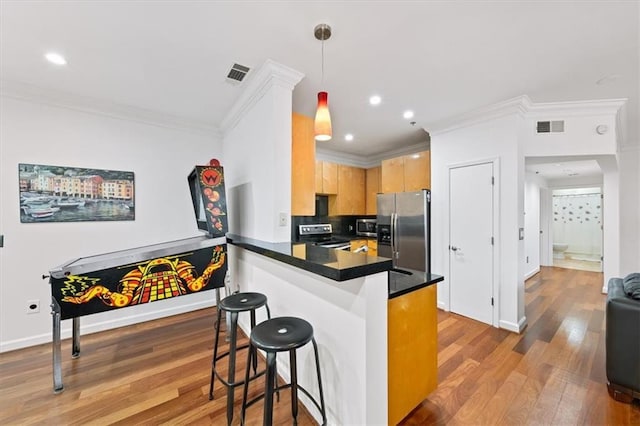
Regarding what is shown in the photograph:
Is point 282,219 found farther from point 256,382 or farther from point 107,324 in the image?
point 107,324

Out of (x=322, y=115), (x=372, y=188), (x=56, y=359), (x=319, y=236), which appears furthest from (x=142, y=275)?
(x=372, y=188)

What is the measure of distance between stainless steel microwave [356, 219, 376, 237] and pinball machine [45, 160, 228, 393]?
313cm

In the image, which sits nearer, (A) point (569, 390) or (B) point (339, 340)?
(B) point (339, 340)

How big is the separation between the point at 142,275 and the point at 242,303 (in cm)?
95

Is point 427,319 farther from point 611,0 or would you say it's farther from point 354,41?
point 611,0

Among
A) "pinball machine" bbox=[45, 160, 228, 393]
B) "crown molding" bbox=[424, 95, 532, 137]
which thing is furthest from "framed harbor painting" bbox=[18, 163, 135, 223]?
"crown molding" bbox=[424, 95, 532, 137]

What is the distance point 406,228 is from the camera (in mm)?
3785

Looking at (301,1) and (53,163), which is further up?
(301,1)

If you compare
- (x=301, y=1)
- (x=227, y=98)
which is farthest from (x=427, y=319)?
(x=227, y=98)

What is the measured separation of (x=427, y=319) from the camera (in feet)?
5.62

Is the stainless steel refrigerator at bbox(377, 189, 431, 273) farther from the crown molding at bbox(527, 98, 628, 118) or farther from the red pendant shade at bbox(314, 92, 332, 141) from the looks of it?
the red pendant shade at bbox(314, 92, 332, 141)

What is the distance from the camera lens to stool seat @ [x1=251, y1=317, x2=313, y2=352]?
128cm

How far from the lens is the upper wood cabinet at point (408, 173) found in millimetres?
3926

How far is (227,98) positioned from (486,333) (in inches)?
158
